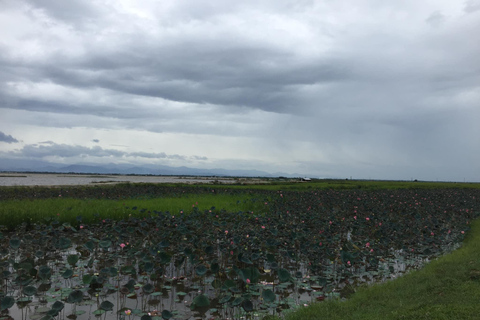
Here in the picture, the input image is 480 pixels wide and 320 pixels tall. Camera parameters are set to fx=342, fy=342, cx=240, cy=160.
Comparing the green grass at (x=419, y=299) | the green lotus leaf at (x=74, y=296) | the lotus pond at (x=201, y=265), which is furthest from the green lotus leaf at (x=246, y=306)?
the green lotus leaf at (x=74, y=296)

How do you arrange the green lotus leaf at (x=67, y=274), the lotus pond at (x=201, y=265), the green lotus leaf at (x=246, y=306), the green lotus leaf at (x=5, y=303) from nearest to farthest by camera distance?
1. the green lotus leaf at (x=5, y=303)
2. the green lotus leaf at (x=246, y=306)
3. the lotus pond at (x=201, y=265)
4. the green lotus leaf at (x=67, y=274)

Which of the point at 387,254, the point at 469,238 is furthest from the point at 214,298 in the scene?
the point at 469,238

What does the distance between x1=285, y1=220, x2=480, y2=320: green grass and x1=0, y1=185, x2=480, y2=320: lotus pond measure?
27.4 inches

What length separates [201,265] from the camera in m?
6.71

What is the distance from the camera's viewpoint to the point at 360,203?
19.7 meters

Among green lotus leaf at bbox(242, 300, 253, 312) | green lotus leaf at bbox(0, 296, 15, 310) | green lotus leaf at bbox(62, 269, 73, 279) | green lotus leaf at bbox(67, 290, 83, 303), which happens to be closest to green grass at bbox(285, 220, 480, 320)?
green lotus leaf at bbox(242, 300, 253, 312)

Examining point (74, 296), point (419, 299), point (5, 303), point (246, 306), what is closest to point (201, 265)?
point (246, 306)

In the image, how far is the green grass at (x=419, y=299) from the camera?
16.1 ft

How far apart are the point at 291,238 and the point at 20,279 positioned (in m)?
6.57

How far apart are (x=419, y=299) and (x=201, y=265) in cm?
388

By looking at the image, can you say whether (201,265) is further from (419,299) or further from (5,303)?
(419,299)

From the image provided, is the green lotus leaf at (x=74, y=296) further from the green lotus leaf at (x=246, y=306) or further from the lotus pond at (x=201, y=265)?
the green lotus leaf at (x=246, y=306)

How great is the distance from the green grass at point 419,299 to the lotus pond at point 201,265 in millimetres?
696

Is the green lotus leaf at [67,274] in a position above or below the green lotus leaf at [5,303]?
above
